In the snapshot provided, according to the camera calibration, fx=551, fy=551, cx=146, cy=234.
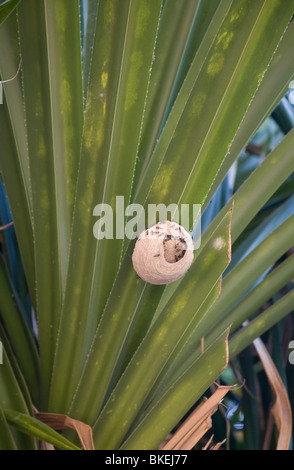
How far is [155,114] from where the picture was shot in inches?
24.0

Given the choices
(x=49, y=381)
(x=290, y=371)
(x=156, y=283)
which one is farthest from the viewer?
(x=290, y=371)

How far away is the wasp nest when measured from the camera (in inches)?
16.9

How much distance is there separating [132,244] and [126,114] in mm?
113

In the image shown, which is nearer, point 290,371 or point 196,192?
point 196,192

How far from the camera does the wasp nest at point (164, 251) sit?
43cm

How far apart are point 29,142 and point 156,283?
7.9 inches

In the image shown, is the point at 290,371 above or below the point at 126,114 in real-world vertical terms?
below

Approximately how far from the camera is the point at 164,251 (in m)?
0.44

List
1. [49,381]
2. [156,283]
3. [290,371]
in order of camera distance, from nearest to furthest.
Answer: [156,283] → [49,381] → [290,371]

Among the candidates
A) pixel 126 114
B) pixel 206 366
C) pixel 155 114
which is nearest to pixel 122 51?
pixel 126 114
